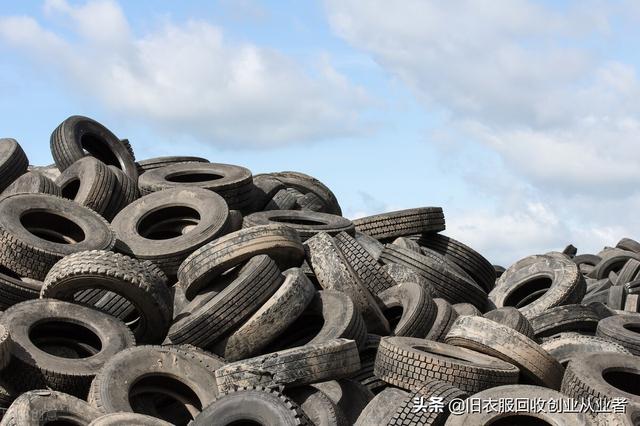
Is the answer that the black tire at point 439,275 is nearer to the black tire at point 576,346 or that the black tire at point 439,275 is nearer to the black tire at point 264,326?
the black tire at point 576,346

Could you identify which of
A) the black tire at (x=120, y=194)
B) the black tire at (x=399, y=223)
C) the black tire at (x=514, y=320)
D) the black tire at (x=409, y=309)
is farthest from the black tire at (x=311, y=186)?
the black tire at (x=514, y=320)

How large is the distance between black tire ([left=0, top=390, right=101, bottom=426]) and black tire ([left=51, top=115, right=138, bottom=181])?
7.91 metres

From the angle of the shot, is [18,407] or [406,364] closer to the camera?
[18,407]

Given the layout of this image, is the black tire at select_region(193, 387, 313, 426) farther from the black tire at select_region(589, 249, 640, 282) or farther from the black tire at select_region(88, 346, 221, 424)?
the black tire at select_region(589, 249, 640, 282)

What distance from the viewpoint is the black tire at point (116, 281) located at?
10992 millimetres

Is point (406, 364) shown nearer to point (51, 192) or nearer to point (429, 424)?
point (429, 424)

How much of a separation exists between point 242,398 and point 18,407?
2.10 meters

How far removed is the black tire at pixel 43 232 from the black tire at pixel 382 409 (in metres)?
4.81

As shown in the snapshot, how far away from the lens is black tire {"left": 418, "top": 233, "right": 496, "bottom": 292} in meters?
16.0

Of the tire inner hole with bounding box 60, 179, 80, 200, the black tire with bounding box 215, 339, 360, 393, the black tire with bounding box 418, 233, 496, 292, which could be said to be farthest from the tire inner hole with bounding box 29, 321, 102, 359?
the black tire with bounding box 418, 233, 496, 292

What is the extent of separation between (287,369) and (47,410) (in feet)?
7.51

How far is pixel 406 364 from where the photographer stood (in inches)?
392

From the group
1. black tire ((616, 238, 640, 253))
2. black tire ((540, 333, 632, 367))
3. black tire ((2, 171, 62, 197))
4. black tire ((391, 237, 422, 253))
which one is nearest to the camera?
black tire ((540, 333, 632, 367))

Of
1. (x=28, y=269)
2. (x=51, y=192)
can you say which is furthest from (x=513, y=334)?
(x=51, y=192)
